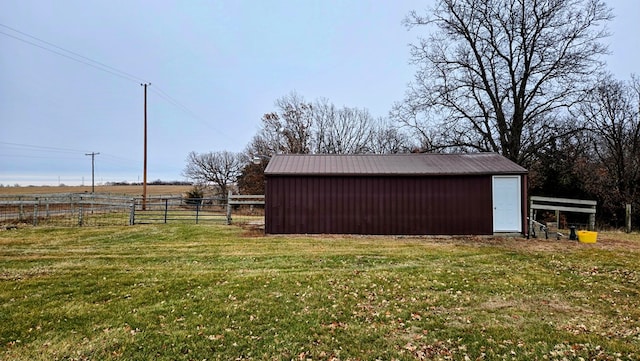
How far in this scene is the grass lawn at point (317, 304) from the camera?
3371 millimetres

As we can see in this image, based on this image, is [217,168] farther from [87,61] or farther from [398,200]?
[398,200]

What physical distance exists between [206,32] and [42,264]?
611 inches

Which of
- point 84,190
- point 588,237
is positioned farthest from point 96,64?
point 84,190

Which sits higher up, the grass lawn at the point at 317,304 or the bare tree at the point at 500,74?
the bare tree at the point at 500,74

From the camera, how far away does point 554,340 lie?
3525 millimetres

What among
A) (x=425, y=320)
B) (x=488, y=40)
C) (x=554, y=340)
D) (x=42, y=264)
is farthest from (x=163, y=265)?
(x=488, y=40)

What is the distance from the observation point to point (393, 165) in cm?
1198

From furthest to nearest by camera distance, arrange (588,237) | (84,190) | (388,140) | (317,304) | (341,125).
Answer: (84,190), (341,125), (388,140), (588,237), (317,304)

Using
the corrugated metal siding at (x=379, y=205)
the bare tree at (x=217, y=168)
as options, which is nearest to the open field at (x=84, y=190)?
the bare tree at (x=217, y=168)

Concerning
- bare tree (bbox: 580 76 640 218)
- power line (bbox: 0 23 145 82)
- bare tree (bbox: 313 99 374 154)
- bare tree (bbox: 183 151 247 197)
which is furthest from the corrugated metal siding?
bare tree (bbox: 183 151 247 197)

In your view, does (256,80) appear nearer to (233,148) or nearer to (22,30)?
(233,148)

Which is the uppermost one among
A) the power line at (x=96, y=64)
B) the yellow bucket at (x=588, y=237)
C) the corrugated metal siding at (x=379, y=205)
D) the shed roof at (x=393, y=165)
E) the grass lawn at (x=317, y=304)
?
the power line at (x=96, y=64)

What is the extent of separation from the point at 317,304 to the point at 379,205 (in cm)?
709

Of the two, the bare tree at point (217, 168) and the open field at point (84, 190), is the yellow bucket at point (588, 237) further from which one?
the open field at point (84, 190)
